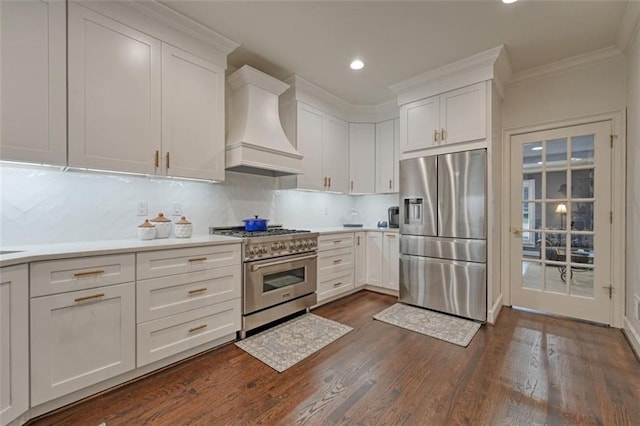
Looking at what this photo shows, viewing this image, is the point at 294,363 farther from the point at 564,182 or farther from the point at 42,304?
the point at 564,182

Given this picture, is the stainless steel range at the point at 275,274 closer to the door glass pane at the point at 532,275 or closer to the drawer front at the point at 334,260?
the drawer front at the point at 334,260

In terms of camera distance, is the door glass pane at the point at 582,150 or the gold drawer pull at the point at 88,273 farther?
the door glass pane at the point at 582,150

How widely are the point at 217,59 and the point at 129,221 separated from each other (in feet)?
5.48

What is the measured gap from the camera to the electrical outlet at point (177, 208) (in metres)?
2.61

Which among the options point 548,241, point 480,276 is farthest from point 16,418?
point 548,241

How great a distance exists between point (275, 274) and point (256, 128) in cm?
152

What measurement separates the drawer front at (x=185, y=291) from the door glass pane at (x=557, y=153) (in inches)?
140

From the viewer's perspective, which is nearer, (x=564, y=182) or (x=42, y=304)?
(x=42, y=304)

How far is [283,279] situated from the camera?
287 cm

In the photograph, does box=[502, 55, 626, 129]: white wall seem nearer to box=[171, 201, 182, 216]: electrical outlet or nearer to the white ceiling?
the white ceiling

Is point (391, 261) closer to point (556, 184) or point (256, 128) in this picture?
point (556, 184)

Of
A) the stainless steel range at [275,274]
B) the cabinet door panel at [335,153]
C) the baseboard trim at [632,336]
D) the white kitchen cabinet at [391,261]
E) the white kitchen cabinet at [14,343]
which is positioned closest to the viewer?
the white kitchen cabinet at [14,343]

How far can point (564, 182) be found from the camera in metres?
3.01

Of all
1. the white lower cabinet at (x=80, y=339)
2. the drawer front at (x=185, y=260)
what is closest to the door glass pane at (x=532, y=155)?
the drawer front at (x=185, y=260)
